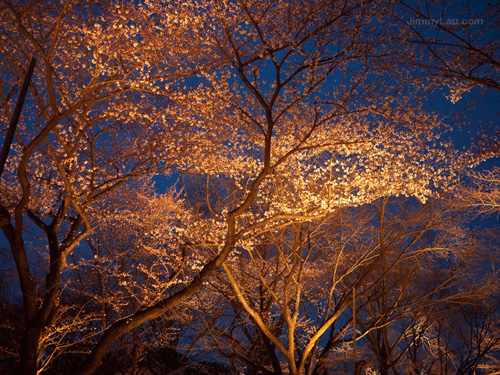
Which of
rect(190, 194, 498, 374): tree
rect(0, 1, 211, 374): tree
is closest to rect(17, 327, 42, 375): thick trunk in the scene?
rect(0, 1, 211, 374): tree

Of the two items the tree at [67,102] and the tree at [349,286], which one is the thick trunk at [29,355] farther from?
the tree at [349,286]

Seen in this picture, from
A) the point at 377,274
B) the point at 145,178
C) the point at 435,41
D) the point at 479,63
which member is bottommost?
the point at 377,274

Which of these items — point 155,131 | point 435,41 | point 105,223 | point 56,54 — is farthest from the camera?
point 105,223

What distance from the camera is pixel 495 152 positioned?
557cm

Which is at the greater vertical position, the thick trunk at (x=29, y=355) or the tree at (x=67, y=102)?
the tree at (x=67, y=102)

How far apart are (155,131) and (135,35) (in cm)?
270

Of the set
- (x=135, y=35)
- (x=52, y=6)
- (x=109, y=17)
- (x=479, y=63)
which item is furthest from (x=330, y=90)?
(x=52, y=6)

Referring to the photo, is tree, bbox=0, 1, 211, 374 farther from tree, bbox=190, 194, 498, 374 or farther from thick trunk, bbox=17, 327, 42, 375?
tree, bbox=190, 194, 498, 374

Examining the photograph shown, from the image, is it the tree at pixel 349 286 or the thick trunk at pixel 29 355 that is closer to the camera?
the thick trunk at pixel 29 355

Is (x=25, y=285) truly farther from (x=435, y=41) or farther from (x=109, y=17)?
(x=435, y=41)

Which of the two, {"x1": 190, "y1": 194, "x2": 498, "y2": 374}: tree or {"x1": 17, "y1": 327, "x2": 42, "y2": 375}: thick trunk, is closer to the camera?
{"x1": 17, "y1": 327, "x2": 42, "y2": 375}: thick trunk

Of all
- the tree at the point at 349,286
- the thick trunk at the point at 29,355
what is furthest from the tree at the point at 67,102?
the tree at the point at 349,286

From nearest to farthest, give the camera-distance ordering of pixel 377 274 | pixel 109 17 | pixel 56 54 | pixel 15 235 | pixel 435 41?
pixel 15 235
pixel 435 41
pixel 109 17
pixel 56 54
pixel 377 274

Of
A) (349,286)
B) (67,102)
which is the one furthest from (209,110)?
(349,286)
